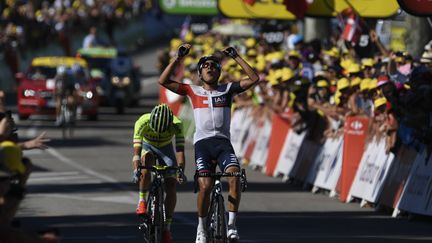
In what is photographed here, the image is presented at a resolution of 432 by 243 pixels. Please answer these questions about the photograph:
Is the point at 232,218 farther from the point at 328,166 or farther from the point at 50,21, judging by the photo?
the point at 50,21

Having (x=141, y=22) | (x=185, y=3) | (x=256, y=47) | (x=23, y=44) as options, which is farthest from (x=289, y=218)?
(x=141, y=22)

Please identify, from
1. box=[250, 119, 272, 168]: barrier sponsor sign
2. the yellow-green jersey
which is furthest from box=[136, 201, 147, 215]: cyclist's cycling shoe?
box=[250, 119, 272, 168]: barrier sponsor sign

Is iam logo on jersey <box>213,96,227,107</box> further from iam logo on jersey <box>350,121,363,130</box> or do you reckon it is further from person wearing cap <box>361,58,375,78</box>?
person wearing cap <box>361,58,375,78</box>

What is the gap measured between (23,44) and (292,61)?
1173 inches

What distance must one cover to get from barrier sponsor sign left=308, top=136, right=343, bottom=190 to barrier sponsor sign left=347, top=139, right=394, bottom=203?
91 centimetres

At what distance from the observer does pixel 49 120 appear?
40000mm

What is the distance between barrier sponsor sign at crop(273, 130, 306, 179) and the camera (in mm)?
24047

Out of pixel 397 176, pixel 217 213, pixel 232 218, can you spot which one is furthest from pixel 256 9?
pixel 217 213

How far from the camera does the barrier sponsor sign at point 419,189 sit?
1831 cm

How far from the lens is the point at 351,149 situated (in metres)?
21.2

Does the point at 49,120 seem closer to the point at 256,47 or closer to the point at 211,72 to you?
the point at 256,47

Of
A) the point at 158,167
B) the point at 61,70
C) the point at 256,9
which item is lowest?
the point at 61,70

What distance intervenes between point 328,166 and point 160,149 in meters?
7.27

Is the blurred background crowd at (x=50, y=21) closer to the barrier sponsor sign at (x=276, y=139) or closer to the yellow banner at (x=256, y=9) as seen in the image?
the yellow banner at (x=256, y=9)
